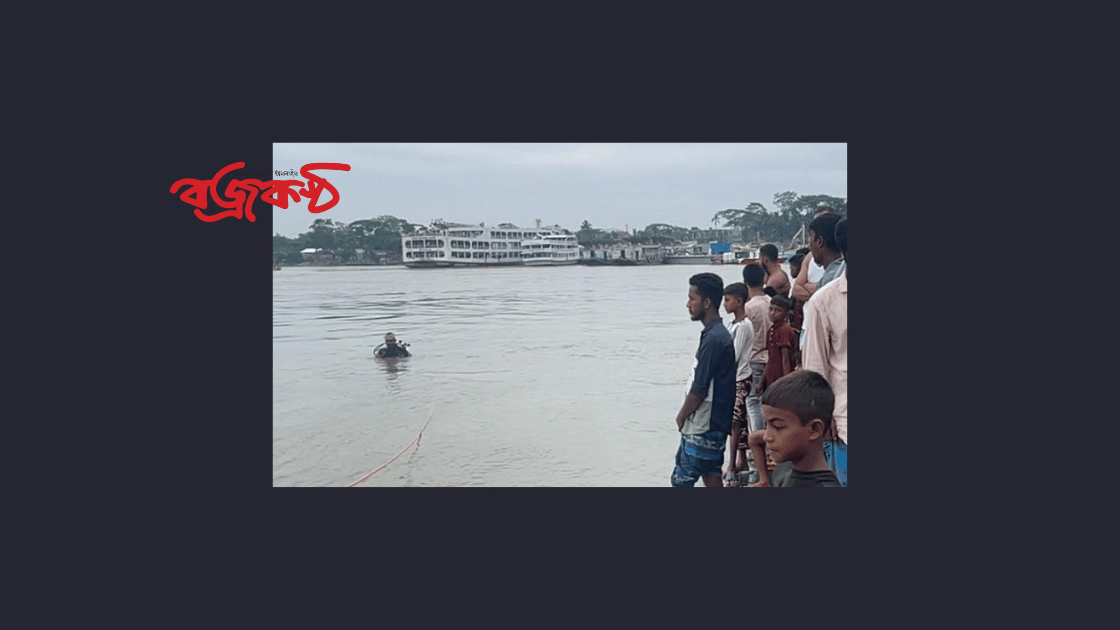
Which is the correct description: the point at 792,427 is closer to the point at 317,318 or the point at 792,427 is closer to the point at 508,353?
the point at 317,318

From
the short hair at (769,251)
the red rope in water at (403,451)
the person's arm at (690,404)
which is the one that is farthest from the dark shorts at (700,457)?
the red rope in water at (403,451)

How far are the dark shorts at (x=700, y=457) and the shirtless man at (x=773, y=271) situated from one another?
1277 mm

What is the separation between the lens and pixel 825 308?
3.19 metres

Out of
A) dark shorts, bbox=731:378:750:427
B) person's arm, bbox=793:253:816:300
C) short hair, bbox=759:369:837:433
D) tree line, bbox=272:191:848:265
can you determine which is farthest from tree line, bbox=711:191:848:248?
short hair, bbox=759:369:837:433

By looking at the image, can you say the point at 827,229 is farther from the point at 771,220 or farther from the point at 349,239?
the point at 349,239

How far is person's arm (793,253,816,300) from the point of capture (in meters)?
4.30

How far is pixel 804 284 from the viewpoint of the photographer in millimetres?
4355

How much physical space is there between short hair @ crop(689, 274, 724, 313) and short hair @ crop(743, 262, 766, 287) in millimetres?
995

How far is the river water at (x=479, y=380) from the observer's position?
4902 mm

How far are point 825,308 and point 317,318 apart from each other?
5.24 meters

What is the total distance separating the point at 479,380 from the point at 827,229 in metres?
4.51

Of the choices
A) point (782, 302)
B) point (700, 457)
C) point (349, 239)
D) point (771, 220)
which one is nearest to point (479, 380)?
point (349, 239)

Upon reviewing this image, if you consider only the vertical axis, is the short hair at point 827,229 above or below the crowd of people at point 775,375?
above

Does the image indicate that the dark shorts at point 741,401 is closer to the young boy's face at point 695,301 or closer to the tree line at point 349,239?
the young boy's face at point 695,301
